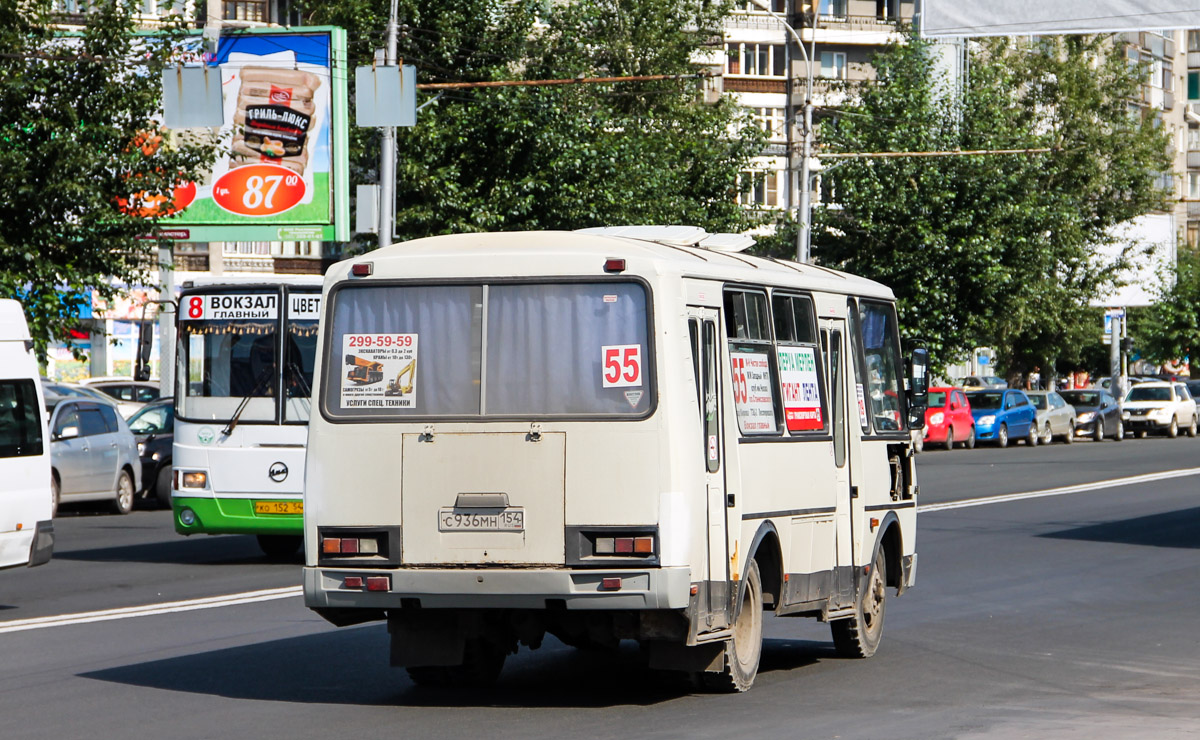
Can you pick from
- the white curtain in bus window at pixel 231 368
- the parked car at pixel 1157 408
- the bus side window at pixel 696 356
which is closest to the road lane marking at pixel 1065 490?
the white curtain in bus window at pixel 231 368

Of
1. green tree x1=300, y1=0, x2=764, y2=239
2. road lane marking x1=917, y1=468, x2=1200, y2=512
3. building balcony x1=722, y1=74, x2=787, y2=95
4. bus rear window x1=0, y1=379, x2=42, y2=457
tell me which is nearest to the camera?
bus rear window x1=0, y1=379, x2=42, y2=457

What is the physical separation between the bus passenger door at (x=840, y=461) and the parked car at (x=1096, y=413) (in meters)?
45.2

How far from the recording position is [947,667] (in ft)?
37.9

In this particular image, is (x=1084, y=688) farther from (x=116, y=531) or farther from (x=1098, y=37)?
(x=1098, y=37)

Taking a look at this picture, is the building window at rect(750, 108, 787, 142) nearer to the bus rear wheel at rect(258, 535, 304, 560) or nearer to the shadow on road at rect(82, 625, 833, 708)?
the bus rear wheel at rect(258, 535, 304, 560)

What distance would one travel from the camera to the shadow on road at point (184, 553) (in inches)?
747

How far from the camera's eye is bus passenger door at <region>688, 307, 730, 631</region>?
9.65 m

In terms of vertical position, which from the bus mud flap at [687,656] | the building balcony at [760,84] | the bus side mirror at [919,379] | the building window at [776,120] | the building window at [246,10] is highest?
the building balcony at [760,84]

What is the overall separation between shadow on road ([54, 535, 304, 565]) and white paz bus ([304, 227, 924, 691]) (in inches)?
348

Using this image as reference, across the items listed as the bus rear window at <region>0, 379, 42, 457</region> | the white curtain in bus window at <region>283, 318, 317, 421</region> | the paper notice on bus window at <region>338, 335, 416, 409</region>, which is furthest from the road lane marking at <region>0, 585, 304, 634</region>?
the paper notice on bus window at <region>338, 335, 416, 409</region>

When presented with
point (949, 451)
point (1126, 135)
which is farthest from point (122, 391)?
point (1126, 135)

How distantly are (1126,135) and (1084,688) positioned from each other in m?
56.8

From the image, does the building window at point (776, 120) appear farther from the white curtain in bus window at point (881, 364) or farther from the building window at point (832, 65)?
the white curtain in bus window at point (881, 364)

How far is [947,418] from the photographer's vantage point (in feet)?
153
